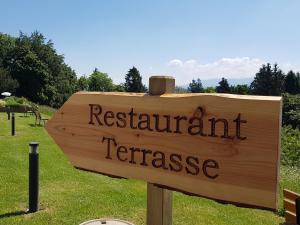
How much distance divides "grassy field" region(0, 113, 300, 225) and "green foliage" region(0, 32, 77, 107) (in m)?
53.0

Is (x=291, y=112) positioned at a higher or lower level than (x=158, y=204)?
lower

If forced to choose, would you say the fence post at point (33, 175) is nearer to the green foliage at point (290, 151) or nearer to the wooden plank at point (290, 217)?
the wooden plank at point (290, 217)

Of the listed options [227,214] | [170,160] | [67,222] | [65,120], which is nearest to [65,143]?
[65,120]

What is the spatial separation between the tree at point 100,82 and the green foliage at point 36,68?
47264 millimetres

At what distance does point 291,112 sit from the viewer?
161 feet

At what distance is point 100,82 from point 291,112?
76567 millimetres

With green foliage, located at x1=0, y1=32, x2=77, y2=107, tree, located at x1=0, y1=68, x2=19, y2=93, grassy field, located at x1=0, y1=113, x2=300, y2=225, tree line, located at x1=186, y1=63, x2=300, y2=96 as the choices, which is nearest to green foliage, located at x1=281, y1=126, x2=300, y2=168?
grassy field, located at x1=0, y1=113, x2=300, y2=225

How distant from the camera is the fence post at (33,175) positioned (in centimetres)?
629

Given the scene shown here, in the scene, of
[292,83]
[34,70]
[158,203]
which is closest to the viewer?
[158,203]

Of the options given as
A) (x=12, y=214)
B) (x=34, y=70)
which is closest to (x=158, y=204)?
(x=12, y=214)

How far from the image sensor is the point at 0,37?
74.4 metres

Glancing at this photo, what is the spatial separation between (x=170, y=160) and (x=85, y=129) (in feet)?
2.18

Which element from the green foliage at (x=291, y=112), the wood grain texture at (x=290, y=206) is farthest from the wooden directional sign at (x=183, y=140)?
the green foliage at (x=291, y=112)

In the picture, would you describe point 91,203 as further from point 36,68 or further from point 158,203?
point 36,68
